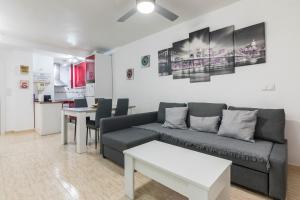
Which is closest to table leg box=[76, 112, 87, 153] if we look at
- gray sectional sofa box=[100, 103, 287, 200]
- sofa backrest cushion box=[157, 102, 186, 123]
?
gray sectional sofa box=[100, 103, 287, 200]

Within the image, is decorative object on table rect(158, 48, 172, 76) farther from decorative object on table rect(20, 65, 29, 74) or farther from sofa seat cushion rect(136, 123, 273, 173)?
decorative object on table rect(20, 65, 29, 74)

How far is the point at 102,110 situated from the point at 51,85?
3.69 m

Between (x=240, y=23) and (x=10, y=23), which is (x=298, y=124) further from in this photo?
(x=10, y=23)

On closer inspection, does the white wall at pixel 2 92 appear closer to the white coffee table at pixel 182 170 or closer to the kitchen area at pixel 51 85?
the kitchen area at pixel 51 85

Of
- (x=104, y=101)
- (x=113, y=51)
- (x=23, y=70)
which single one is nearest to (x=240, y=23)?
(x=104, y=101)

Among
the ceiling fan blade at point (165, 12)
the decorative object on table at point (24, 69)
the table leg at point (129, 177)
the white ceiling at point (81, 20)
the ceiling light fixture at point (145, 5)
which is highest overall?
the white ceiling at point (81, 20)

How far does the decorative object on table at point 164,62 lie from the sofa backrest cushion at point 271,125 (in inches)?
77.5

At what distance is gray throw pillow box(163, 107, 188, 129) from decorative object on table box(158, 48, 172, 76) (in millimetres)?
999

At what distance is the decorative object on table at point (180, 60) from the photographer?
3275mm

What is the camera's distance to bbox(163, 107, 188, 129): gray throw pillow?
2.86 m

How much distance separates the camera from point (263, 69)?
2381mm

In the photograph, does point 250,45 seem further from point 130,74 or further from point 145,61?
point 130,74

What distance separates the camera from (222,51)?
2.77 meters

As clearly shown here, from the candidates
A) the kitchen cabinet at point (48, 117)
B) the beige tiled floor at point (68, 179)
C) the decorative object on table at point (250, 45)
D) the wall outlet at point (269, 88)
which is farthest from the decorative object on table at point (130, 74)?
the wall outlet at point (269, 88)
